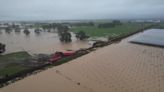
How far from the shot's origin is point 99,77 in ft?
24.3

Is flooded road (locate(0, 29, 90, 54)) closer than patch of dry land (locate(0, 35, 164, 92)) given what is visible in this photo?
No

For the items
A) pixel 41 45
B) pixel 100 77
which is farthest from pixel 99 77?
pixel 41 45

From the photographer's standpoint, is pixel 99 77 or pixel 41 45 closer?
pixel 99 77

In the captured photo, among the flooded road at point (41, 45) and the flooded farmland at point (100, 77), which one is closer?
the flooded farmland at point (100, 77)

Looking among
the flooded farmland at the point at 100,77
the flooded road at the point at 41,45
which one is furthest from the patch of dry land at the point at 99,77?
the flooded road at the point at 41,45

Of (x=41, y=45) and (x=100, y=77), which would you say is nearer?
(x=100, y=77)

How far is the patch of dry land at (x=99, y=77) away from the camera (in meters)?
6.50

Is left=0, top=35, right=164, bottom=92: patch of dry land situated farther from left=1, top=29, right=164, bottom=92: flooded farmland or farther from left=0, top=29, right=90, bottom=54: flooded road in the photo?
left=0, top=29, right=90, bottom=54: flooded road

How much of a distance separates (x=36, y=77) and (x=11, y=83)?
1035 mm

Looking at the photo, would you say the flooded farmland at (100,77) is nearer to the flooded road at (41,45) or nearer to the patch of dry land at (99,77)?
the patch of dry land at (99,77)

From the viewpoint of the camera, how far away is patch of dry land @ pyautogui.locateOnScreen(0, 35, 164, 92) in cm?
650

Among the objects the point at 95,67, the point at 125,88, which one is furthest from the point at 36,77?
the point at 125,88

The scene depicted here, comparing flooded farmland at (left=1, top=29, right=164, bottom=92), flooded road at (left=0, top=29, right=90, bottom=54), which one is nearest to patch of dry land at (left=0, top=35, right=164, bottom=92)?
flooded farmland at (left=1, top=29, right=164, bottom=92)

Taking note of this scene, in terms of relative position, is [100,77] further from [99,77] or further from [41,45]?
[41,45]
